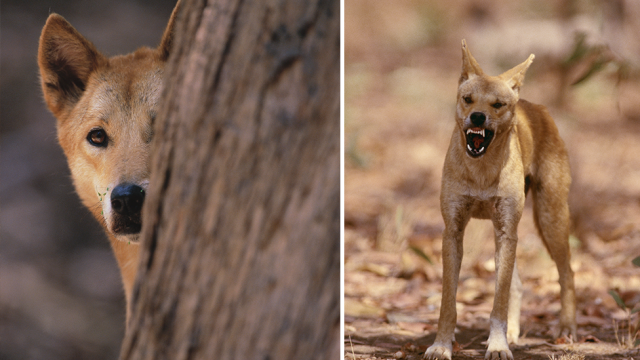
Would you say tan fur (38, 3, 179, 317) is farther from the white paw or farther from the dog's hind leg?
the dog's hind leg

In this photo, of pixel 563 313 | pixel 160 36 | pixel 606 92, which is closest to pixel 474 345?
pixel 563 313

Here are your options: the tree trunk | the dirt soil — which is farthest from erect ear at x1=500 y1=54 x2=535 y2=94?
the dirt soil

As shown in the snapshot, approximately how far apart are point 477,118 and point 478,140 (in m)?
0.10

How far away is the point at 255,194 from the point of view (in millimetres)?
1718

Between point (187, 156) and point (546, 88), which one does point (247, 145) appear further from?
point (546, 88)

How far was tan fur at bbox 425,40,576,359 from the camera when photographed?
2.43 m

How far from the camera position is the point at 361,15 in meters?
10.1

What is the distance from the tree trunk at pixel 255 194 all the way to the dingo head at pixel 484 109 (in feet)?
2.91

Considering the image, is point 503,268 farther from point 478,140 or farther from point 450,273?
point 478,140

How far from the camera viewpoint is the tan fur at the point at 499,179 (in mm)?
2430

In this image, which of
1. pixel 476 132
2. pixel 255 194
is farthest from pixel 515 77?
pixel 255 194

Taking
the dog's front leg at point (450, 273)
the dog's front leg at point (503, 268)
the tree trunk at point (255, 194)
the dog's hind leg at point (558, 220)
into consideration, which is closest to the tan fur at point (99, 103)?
the tree trunk at point (255, 194)

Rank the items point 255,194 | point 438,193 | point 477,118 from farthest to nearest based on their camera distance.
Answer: point 438,193 < point 477,118 < point 255,194

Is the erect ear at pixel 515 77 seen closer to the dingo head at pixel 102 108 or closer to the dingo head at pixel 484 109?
the dingo head at pixel 484 109
